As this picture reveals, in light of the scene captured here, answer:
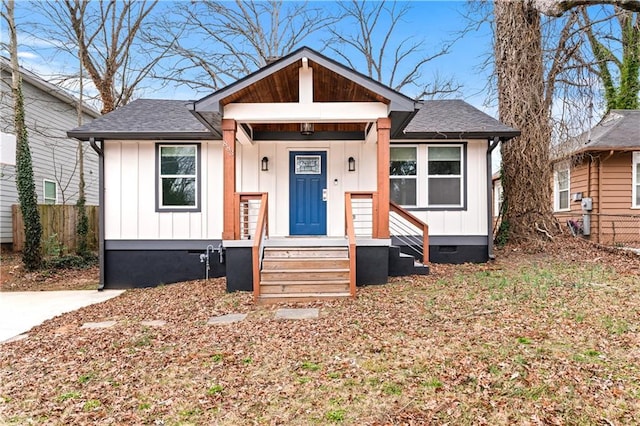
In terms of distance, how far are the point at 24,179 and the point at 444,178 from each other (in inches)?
402

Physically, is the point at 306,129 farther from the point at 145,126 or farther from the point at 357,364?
the point at 357,364

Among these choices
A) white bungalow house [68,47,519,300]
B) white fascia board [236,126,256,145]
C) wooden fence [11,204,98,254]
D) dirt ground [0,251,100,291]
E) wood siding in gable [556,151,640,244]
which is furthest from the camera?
wood siding in gable [556,151,640,244]

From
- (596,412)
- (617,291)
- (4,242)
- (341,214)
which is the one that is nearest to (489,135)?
(341,214)

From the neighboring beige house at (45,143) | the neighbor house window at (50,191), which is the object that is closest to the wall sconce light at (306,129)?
the neighboring beige house at (45,143)

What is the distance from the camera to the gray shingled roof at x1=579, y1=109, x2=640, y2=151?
1186 centimetres

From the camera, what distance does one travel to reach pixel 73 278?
33.2 feet

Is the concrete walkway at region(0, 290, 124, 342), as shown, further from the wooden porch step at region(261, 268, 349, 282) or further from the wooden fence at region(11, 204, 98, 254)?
→ the wooden fence at region(11, 204, 98, 254)

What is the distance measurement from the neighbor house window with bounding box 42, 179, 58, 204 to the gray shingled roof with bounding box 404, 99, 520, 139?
12.2 meters

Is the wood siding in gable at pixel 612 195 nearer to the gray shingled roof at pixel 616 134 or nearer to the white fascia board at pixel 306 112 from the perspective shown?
the gray shingled roof at pixel 616 134

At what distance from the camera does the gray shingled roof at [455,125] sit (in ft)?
28.8

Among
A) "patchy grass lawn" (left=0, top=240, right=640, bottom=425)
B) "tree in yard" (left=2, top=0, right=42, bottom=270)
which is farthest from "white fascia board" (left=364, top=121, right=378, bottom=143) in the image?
"tree in yard" (left=2, top=0, right=42, bottom=270)

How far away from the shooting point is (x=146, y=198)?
8914 mm

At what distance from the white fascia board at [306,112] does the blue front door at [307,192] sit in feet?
7.70

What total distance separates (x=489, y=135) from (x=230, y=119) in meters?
5.55
